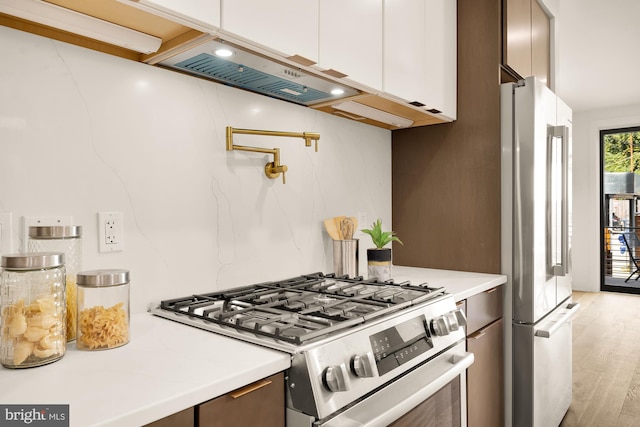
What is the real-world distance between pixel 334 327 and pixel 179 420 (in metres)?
0.43

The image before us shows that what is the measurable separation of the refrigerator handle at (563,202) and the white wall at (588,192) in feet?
14.9

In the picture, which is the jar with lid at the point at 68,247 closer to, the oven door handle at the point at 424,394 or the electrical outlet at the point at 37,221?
the electrical outlet at the point at 37,221

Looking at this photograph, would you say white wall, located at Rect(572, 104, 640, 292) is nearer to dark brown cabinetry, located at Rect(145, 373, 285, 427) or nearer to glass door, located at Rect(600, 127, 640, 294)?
glass door, located at Rect(600, 127, 640, 294)

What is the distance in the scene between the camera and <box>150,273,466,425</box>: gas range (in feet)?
3.14

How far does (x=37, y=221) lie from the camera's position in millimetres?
1130

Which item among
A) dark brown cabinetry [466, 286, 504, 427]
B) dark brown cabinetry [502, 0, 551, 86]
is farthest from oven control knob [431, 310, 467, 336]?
dark brown cabinetry [502, 0, 551, 86]

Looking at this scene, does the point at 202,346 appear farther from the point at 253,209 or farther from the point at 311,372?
the point at 253,209

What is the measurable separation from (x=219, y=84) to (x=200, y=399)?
3.81ft

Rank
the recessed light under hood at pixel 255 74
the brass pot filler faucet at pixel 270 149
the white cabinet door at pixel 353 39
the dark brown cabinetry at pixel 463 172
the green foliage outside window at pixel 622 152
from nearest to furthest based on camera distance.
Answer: the recessed light under hood at pixel 255 74
the white cabinet door at pixel 353 39
the brass pot filler faucet at pixel 270 149
the dark brown cabinetry at pixel 463 172
the green foliage outside window at pixel 622 152

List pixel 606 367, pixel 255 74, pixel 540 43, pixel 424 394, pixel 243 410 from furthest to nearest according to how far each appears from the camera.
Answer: pixel 606 367 < pixel 540 43 < pixel 255 74 < pixel 424 394 < pixel 243 410

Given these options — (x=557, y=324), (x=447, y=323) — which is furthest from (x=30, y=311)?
(x=557, y=324)

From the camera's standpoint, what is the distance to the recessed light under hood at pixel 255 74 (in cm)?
133

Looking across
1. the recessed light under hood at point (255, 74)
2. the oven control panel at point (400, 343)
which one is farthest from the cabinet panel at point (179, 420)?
the recessed light under hood at point (255, 74)

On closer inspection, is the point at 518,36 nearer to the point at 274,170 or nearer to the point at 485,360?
the point at 274,170
